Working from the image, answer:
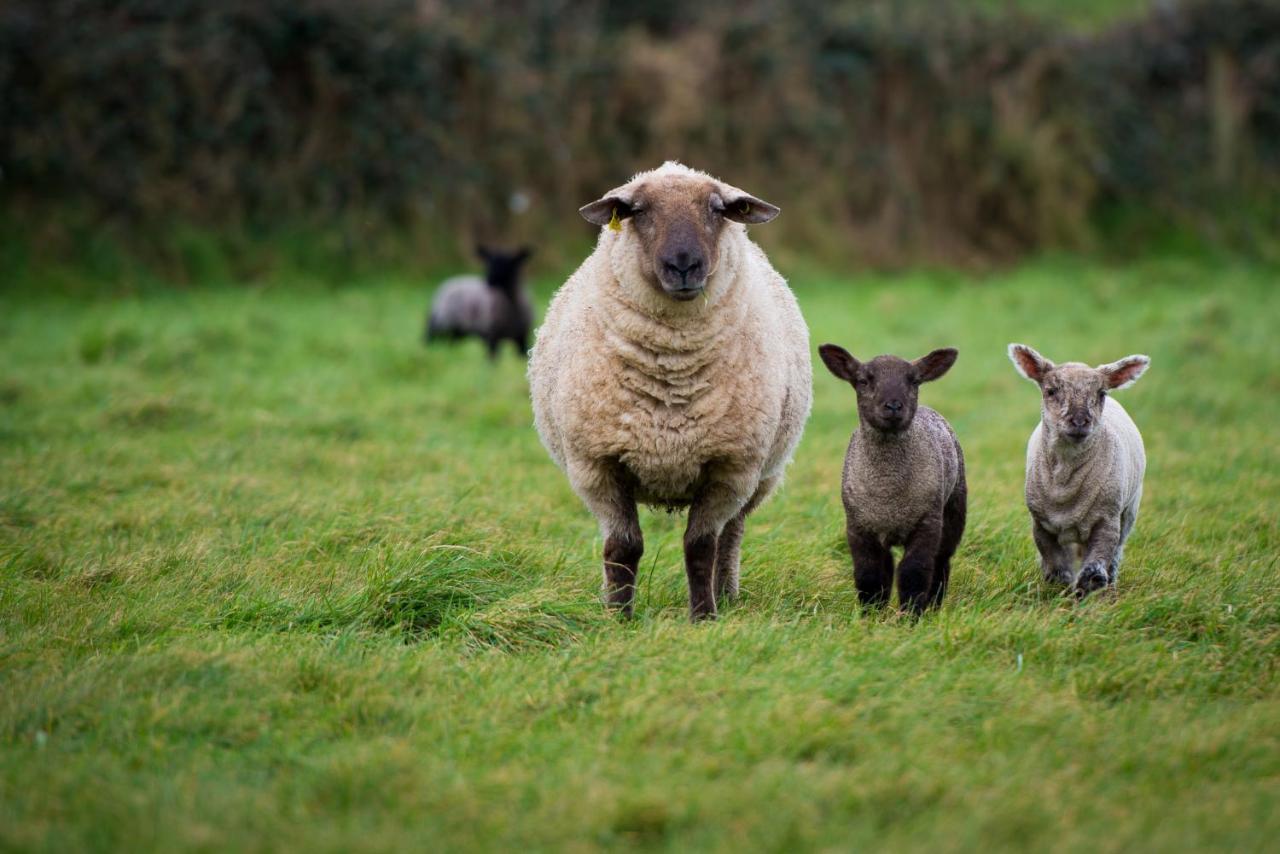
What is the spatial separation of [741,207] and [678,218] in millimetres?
367

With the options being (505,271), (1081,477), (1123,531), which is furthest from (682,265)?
(505,271)

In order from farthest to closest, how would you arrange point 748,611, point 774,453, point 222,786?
point 774,453, point 748,611, point 222,786

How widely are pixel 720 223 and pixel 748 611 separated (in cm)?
161

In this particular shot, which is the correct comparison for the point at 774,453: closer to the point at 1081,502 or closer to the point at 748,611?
the point at 748,611

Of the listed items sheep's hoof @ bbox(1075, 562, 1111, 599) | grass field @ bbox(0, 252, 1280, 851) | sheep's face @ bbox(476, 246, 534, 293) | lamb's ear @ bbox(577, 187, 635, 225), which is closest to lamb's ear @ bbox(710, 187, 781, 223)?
lamb's ear @ bbox(577, 187, 635, 225)

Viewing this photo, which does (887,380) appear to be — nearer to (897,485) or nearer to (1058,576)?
(897,485)

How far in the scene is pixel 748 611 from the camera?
5.52 meters

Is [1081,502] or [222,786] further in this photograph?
[1081,502]

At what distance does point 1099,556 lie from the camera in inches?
218

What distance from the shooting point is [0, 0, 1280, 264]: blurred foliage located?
16016mm

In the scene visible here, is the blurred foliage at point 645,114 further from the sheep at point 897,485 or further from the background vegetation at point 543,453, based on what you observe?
the sheep at point 897,485

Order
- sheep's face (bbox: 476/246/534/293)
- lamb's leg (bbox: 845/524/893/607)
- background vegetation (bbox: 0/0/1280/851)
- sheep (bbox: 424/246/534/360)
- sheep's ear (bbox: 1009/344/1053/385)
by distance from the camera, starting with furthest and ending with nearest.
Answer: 1. sheep's face (bbox: 476/246/534/293)
2. sheep (bbox: 424/246/534/360)
3. sheep's ear (bbox: 1009/344/1053/385)
4. lamb's leg (bbox: 845/524/893/607)
5. background vegetation (bbox: 0/0/1280/851)

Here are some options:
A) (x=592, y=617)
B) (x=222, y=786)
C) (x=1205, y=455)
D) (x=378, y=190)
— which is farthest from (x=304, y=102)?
(x=222, y=786)

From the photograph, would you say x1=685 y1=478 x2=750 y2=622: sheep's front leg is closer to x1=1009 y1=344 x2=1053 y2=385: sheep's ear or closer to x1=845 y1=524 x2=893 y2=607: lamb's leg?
x1=845 y1=524 x2=893 y2=607: lamb's leg
